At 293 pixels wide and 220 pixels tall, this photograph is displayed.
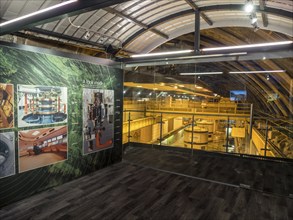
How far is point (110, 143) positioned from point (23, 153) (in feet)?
7.26

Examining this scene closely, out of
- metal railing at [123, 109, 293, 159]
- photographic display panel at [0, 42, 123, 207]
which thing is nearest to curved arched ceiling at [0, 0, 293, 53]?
photographic display panel at [0, 42, 123, 207]

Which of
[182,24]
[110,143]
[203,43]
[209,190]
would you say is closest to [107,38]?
[182,24]

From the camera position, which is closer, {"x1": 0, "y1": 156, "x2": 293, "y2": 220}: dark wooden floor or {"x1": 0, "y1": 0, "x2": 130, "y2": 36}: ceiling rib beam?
{"x1": 0, "y1": 0, "x2": 130, "y2": 36}: ceiling rib beam

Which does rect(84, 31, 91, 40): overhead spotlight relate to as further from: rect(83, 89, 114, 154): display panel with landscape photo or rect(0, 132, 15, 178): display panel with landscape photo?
rect(0, 132, 15, 178): display panel with landscape photo

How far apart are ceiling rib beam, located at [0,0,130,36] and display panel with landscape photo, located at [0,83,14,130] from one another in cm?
93

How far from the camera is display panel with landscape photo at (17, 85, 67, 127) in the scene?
3.41 m

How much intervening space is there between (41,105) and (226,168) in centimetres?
479

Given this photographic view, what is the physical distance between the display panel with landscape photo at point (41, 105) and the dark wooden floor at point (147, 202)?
143 cm

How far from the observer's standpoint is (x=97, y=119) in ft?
15.9

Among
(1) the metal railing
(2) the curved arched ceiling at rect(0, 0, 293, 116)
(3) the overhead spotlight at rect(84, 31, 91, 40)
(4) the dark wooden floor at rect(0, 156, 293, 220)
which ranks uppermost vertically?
(2) the curved arched ceiling at rect(0, 0, 293, 116)

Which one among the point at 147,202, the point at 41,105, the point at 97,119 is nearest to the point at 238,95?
the point at 97,119

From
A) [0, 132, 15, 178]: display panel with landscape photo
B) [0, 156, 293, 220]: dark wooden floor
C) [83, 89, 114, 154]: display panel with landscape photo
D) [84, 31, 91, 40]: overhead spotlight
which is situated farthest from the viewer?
[84, 31, 91, 40]: overhead spotlight

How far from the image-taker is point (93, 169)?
190 inches

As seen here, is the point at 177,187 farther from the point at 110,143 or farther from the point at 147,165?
the point at 110,143
